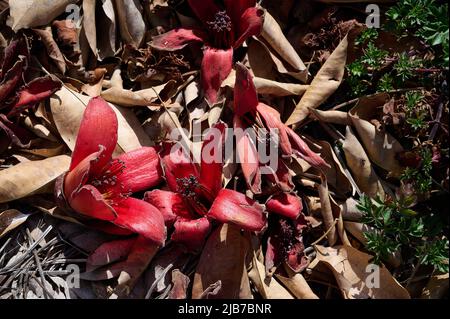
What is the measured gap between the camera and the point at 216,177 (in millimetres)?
2385

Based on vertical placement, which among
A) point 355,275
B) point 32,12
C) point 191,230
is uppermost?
point 32,12

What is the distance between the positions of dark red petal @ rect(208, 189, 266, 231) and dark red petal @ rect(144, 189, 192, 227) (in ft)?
0.50

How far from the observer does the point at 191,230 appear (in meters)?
2.32

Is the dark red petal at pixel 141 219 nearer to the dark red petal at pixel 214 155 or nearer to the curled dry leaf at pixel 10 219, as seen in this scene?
the dark red petal at pixel 214 155

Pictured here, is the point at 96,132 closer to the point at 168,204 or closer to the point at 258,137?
the point at 168,204

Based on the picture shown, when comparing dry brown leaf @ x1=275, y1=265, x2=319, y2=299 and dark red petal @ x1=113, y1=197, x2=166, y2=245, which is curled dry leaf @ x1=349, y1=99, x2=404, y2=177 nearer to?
dry brown leaf @ x1=275, y1=265, x2=319, y2=299

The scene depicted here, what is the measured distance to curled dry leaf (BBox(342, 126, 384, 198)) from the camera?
2.48 m

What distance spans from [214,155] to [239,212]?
233mm

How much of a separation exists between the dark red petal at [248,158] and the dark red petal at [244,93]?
0.06 metres

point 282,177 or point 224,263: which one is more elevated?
point 282,177

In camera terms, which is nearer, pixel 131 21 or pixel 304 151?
pixel 304 151

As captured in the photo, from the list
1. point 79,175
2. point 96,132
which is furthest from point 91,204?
point 96,132

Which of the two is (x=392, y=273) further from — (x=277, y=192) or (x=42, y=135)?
(x=42, y=135)

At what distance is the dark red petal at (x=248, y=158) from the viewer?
2357 millimetres
